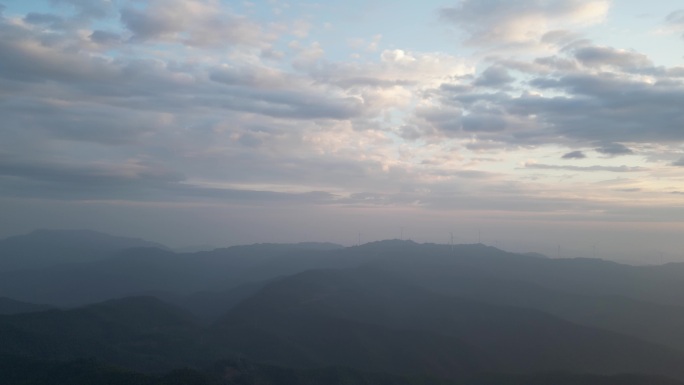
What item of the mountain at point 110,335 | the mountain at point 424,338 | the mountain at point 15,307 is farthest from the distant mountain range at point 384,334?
the mountain at point 15,307

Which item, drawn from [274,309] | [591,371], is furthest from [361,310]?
[591,371]

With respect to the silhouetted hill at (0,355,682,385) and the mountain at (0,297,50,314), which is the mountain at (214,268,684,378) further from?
the mountain at (0,297,50,314)

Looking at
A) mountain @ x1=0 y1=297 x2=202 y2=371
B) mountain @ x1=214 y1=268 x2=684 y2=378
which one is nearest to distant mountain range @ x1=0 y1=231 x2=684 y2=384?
mountain @ x1=0 y1=297 x2=202 y2=371

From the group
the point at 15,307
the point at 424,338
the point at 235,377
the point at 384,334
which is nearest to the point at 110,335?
the point at 235,377

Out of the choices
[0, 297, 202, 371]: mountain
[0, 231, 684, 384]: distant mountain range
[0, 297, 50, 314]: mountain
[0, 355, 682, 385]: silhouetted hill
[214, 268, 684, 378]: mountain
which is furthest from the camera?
[0, 297, 50, 314]: mountain

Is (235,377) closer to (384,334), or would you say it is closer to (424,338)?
(384,334)

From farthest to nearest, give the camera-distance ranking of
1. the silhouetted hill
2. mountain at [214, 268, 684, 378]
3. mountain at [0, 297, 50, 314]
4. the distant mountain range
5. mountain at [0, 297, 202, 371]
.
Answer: mountain at [0, 297, 50, 314]
mountain at [214, 268, 684, 378]
mountain at [0, 297, 202, 371]
the distant mountain range
the silhouetted hill

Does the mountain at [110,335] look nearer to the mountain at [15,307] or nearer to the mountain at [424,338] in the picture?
the mountain at [424,338]

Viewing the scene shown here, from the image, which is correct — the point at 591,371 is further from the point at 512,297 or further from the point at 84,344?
the point at 84,344

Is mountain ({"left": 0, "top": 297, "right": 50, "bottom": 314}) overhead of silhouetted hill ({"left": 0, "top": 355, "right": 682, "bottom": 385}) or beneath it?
beneath

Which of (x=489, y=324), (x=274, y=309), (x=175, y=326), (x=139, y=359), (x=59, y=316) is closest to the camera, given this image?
(x=139, y=359)
